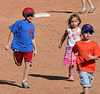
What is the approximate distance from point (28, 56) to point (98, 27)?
7753 mm

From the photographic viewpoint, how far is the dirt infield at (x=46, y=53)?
27.9 feet

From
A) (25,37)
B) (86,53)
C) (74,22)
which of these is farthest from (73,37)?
(86,53)

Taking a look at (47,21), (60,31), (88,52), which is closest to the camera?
(88,52)

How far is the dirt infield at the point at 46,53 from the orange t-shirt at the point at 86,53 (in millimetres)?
1391

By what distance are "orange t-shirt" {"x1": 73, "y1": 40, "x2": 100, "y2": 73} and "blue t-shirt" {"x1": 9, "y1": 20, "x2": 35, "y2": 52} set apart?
68.5 inches

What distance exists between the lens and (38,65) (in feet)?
35.7

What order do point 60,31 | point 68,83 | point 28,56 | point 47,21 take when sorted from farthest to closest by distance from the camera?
point 47,21 < point 60,31 < point 68,83 < point 28,56

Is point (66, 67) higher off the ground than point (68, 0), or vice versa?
point (68, 0)

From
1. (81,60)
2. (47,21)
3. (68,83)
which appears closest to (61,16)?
(47,21)

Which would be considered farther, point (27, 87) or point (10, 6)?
point (10, 6)

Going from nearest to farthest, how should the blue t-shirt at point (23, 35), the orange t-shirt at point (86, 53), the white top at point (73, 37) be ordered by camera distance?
the orange t-shirt at point (86, 53)
the blue t-shirt at point (23, 35)
the white top at point (73, 37)

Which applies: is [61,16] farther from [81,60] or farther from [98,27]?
[81,60]

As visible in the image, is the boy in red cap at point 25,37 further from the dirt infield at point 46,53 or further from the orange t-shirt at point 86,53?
the orange t-shirt at point 86,53

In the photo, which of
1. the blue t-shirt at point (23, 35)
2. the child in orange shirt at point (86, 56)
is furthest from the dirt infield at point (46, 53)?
the child in orange shirt at point (86, 56)
